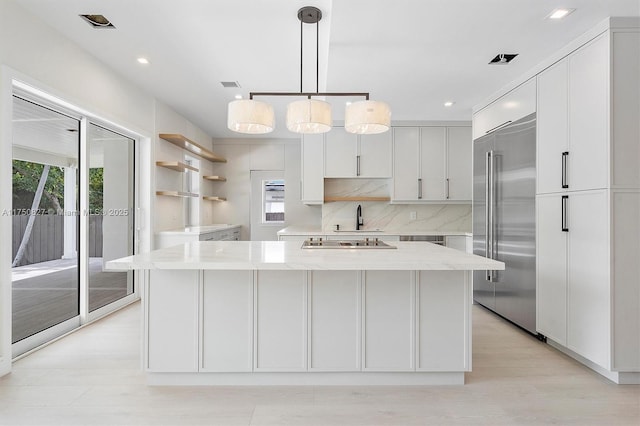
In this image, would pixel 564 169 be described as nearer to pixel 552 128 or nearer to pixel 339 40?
pixel 552 128

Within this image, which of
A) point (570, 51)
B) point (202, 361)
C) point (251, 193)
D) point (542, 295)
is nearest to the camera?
point (202, 361)

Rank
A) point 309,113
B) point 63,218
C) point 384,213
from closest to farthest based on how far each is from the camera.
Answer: point 309,113 → point 63,218 → point 384,213

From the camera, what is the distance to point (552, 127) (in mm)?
2865

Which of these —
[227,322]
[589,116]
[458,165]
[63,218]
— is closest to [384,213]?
[458,165]

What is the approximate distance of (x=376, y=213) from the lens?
530 centimetres

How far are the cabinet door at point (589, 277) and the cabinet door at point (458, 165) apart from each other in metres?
2.30

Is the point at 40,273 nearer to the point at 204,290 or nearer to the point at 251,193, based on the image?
the point at 204,290

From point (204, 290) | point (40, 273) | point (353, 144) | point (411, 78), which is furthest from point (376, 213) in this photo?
point (40, 273)

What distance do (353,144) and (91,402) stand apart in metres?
3.92

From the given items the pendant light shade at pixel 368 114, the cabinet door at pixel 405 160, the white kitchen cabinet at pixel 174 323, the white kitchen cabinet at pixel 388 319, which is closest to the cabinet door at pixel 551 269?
the white kitchen cabinet at pixel 388 319

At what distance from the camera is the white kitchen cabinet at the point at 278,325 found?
2297 mm

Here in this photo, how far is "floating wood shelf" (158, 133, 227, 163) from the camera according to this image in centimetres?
453

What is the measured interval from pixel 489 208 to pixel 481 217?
241mm

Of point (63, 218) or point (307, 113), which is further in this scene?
point (63, 218)
